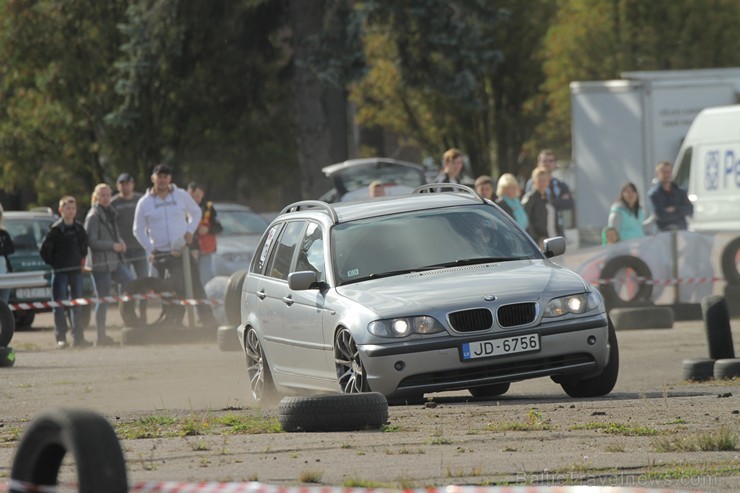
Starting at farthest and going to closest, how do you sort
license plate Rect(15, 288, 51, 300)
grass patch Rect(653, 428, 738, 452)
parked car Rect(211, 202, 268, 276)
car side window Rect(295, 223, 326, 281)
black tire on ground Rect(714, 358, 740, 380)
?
parked car Rect(211, 202, 268, 276), license plate Rect(15, 288, 51, 300), black tire on ground Rect(714, 358, 740, 380), car side window Rect(295, 223, 326, 281), grass patch Rect(653, 428, 738, 452)

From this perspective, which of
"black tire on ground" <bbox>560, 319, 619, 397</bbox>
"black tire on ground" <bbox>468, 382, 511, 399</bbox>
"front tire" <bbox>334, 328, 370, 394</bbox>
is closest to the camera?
"front tire" <bbox>334, 328, 370, 394</bbox>

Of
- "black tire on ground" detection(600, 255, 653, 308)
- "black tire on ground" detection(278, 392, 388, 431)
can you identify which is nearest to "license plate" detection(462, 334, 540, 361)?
"black tire on ground" detection(278, 392, 388, 431)

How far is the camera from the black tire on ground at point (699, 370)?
13.5 meters

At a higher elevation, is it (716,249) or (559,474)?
(559,474)

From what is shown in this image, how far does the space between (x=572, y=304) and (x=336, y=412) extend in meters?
2.30

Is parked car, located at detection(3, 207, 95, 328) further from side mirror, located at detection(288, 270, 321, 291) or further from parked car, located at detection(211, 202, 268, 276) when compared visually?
side mirror, located at detection(288, 270, 321, 291)

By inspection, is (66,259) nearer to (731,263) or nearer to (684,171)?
(731,263)

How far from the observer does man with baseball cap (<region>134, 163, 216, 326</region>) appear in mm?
21266

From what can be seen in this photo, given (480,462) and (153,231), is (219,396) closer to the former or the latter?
(480,462)

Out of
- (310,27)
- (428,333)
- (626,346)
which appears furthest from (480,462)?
(310,27)

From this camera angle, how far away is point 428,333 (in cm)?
1112

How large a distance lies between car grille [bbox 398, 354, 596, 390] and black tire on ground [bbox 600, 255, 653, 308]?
10218 millimetres

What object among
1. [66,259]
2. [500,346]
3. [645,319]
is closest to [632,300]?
[645,319]

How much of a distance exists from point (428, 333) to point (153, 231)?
10.7 metres
